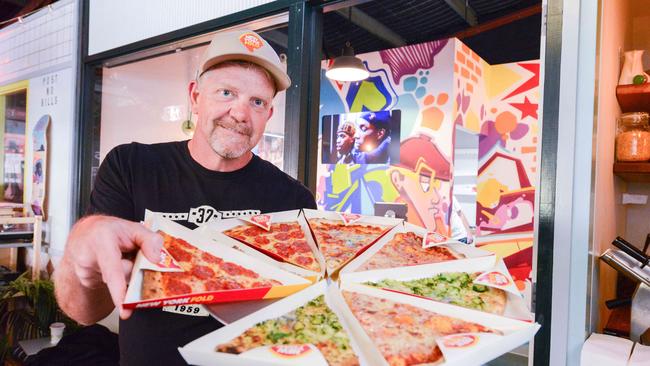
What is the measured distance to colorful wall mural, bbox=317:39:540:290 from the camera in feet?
16.1

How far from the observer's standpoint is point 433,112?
4.96m

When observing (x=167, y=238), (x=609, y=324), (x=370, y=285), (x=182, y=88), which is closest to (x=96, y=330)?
(x=182, y=88)

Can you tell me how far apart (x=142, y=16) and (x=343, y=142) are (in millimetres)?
3003

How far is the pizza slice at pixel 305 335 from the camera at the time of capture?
2.42ft

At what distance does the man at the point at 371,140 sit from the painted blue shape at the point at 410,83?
18.2 inches

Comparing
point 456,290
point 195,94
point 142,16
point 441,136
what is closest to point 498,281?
point 456,290

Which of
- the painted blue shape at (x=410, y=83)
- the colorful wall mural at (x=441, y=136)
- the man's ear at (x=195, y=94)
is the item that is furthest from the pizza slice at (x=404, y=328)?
the painted blue shape at (x=410, y=83)

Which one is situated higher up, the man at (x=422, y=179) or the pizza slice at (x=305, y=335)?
the man at (x=422, y=179)

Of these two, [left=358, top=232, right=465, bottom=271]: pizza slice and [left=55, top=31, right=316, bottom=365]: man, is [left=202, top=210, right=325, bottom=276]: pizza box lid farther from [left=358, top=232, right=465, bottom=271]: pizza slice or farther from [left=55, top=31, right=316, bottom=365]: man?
[left=55, top=31, right=316, bottom=365]: man

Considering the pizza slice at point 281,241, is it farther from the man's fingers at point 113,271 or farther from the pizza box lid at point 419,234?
the man's fingers at point 113,271

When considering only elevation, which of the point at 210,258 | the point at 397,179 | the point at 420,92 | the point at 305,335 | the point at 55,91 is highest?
the point at 420,92

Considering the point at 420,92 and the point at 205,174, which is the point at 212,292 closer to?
the point at 205,174

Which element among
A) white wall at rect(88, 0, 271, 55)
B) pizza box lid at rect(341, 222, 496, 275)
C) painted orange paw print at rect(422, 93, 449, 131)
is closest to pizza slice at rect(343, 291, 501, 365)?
pizza box lid at rect(341, 222, 496, 275)

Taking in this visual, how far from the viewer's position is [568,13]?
5.43 feet
